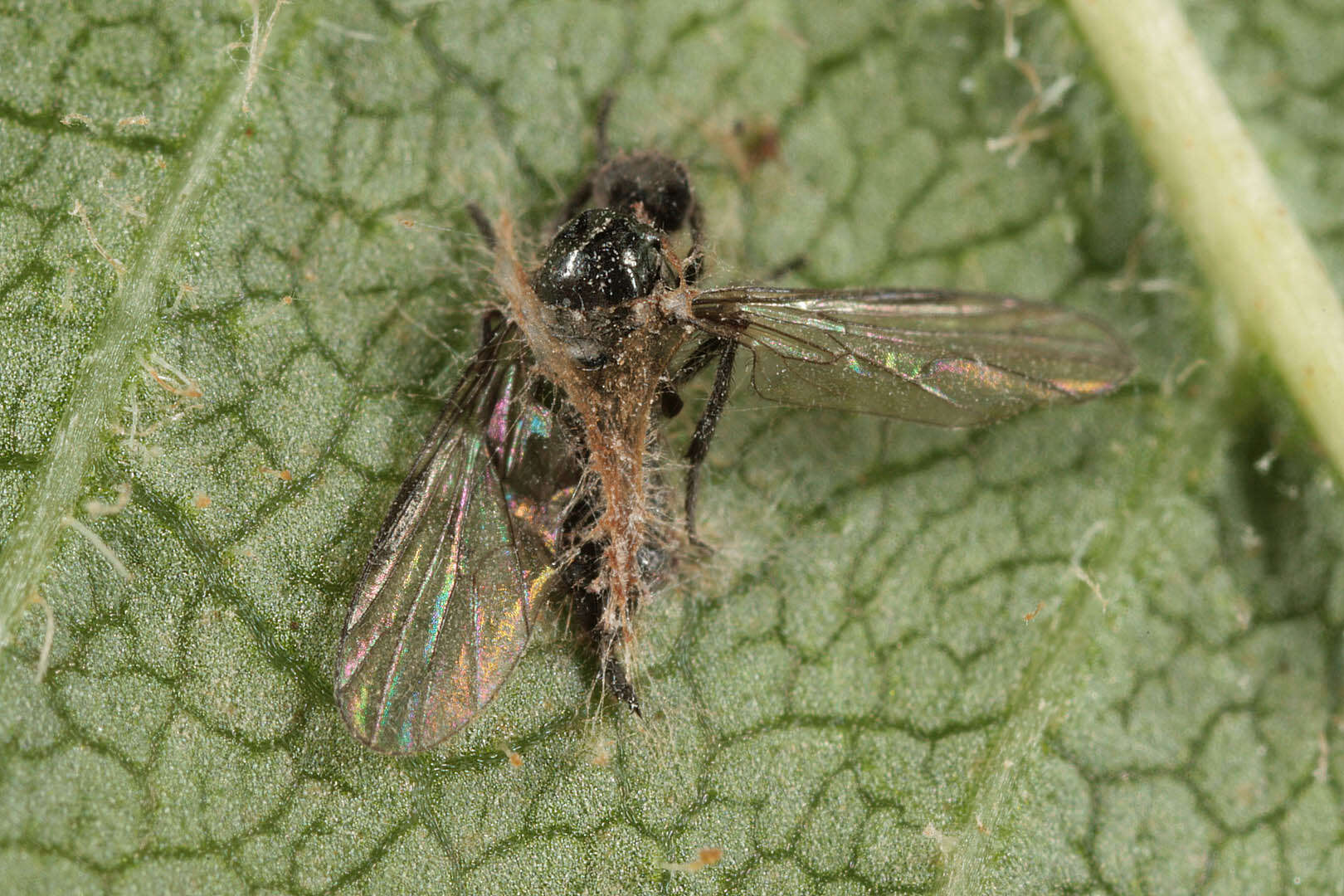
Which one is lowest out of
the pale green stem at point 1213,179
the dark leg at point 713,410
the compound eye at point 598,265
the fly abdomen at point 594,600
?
the fly abdomen at point 594,600

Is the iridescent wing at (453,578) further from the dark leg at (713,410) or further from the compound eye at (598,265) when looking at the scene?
the dark leg at (713,410)

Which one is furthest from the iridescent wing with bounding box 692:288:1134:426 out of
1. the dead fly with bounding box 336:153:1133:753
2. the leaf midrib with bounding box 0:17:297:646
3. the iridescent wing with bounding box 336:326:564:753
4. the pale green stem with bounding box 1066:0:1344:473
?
the leaf midrib with bounding box 0:17:297:646

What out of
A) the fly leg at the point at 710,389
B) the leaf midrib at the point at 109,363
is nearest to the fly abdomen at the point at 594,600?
the fly leg at the point at 710,389

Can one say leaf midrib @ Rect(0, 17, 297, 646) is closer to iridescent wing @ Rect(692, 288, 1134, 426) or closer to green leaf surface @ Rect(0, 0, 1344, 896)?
green leaf surface @ Rect(0, 0, 1344, 896)

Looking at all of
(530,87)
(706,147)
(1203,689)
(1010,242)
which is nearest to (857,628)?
(1203,689)

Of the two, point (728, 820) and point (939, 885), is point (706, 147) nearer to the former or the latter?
point (728, 820)

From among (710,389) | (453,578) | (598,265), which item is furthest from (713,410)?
(453,578)
